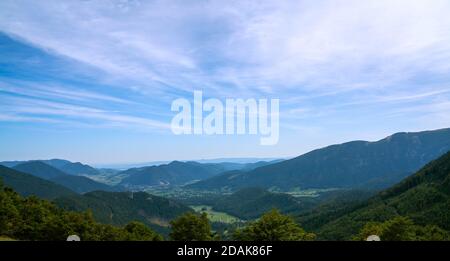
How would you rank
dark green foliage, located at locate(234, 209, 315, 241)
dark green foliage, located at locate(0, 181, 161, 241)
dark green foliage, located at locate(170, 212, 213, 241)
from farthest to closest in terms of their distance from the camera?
dark green foliage, located at locate(0, 181, 161, 241)
dark green foliage, located at locate(170, 212, 213, 241)
dark green foliage, located at locate(234, 209, 315, 241)

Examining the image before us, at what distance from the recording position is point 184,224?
2448 inches

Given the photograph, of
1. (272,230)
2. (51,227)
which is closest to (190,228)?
(272,230)

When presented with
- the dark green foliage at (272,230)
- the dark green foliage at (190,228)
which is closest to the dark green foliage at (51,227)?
the dark green foliage at (190,228)

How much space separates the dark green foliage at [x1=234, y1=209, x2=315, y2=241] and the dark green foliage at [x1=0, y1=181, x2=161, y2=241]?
2459 centimetres

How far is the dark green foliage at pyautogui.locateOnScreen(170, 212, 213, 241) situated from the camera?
60.5 metres

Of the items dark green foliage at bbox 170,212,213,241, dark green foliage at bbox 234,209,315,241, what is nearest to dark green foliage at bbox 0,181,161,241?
dark green foliage at bbox 170,212,213,241

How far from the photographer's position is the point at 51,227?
7056 centimetres

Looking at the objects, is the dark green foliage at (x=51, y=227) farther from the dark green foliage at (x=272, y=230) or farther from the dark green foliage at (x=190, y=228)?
the dark green foliage at (x=272, y=230)

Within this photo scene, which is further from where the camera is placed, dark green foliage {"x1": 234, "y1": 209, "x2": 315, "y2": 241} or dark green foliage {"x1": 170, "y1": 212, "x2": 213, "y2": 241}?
dark green foliage {"x1": 170, "y1": 212, "x2": 213, "y2": 241}

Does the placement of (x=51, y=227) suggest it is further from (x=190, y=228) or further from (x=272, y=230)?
(x=272, y=230)

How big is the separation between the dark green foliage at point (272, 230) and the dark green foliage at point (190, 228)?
5255 mm

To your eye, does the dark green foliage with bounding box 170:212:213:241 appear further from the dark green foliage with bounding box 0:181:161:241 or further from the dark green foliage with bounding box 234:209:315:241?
the dark green foliage with bounding box 0:181:161:241
